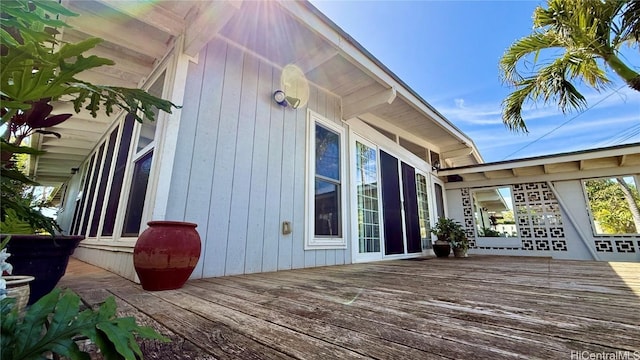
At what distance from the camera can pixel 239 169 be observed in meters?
2.53

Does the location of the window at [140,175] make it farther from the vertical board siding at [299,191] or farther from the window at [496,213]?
the window at [496,213]

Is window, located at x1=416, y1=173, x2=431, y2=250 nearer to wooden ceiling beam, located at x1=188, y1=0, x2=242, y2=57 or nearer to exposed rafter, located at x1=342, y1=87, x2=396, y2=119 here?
exposed rafter, located at x1=342, y1=87, x2=396, y2=119

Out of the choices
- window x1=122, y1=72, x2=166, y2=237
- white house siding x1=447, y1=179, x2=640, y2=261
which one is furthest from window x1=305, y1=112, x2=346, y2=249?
white house siding x1=447, y1=179, x2=640, y2=261

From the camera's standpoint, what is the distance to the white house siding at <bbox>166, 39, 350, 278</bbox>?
2217 mm

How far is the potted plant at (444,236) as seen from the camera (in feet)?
16.7

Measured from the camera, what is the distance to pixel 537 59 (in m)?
3.94

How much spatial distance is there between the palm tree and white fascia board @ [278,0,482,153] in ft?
4.85

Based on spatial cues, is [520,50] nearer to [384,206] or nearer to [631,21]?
[631,21]

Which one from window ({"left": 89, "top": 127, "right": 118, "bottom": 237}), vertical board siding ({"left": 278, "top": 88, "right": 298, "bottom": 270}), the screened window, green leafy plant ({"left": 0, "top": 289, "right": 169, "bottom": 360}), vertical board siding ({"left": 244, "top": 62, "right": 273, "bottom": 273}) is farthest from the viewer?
window ({"left": 89, "top": 127, "right": 118, "bottom": 237})

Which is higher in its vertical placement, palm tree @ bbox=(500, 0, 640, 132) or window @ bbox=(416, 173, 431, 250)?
palm tree @ bbox=(500, 0, 640, 132)

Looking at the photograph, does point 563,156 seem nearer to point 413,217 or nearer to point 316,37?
→ point 413,217

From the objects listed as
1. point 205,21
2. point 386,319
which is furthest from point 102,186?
point 386,319

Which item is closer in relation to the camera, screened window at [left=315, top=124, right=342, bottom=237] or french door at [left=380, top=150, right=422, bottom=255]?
screened window at [left=315, top=124, right=342, bottom=237]

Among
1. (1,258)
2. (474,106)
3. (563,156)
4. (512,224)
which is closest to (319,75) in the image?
(1,258)
